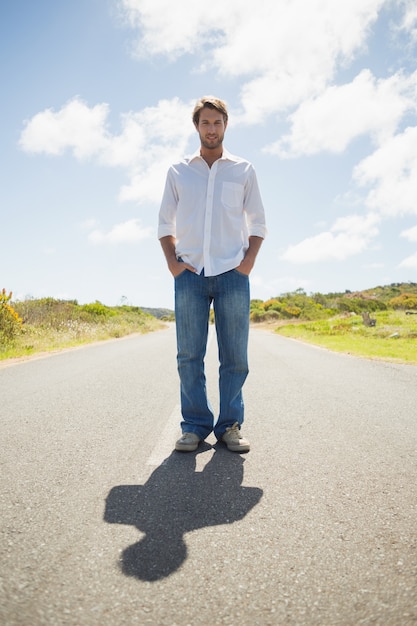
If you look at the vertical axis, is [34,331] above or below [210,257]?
below

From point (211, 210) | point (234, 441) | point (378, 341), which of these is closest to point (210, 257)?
point (211, 210)

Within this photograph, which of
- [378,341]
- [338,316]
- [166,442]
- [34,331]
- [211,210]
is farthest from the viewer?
[338,316]

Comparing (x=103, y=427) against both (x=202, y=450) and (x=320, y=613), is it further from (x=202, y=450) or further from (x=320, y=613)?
(x=320, y=613)

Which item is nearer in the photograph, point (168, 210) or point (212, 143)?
point (212, 143)

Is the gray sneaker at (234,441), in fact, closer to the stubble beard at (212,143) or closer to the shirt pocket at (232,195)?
the shirt pocket at (232,195)

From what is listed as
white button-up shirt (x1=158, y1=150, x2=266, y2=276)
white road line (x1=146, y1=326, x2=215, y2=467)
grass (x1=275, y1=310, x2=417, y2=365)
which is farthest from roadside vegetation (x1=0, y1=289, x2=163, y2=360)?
grass (x1=275, y1=310, x2=417, y2=365)

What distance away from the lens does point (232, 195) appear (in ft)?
10.2

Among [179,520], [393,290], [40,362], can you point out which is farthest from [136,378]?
[393,290]

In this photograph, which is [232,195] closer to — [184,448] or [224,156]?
[224,156]

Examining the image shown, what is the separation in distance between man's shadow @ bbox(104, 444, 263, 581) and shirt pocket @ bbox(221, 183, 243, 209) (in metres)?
1.80

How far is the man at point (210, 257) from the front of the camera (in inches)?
120

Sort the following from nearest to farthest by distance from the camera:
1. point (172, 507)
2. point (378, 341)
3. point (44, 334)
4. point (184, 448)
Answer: point (172, 507), point (184, 448), point (44, 334), point (378, 341)

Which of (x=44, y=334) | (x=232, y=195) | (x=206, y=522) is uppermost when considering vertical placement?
(x=232, y=195)

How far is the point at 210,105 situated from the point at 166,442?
2.47 m
